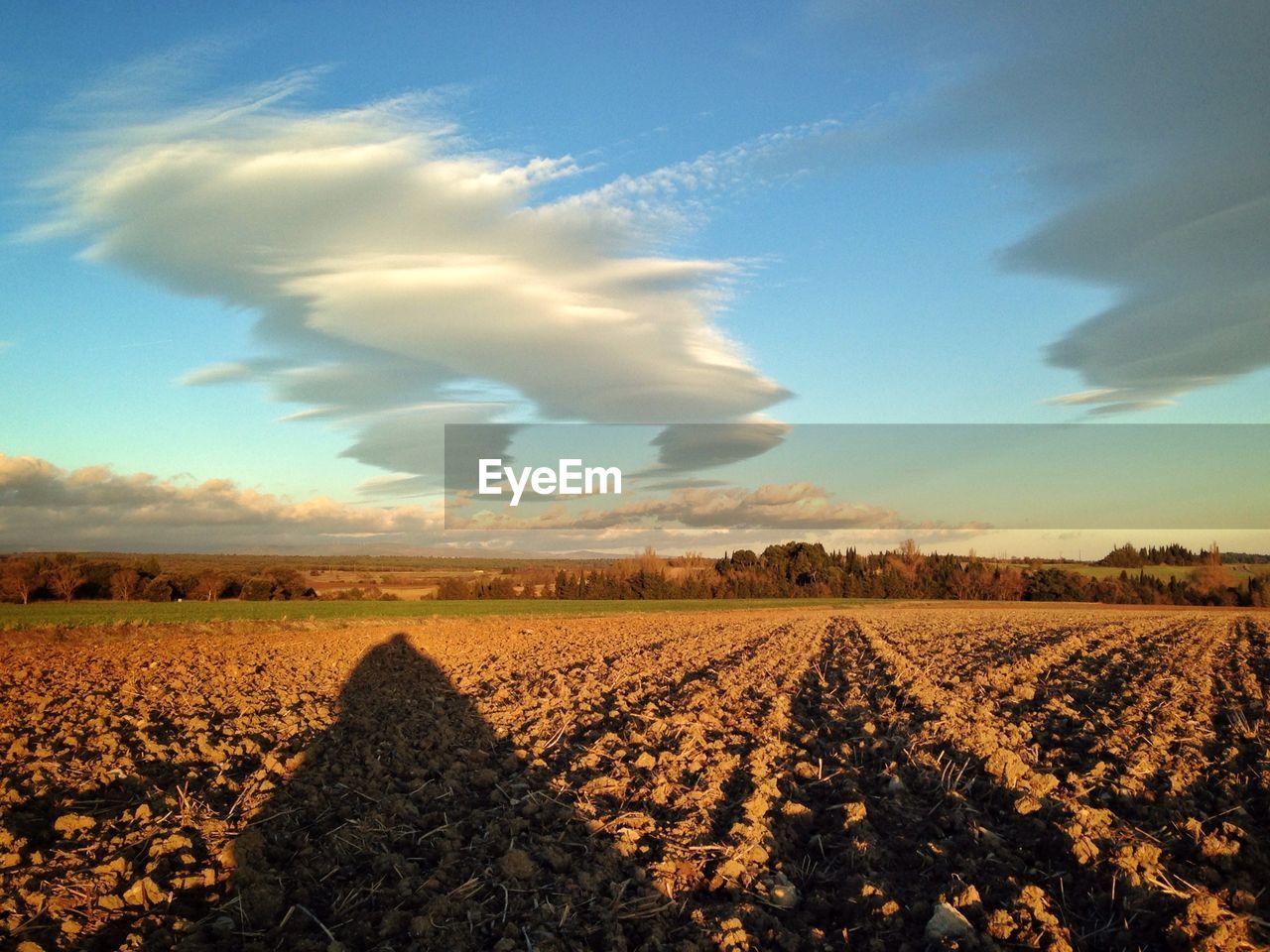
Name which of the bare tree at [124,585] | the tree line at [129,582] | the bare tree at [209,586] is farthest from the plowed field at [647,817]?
the bare tree at [209,586]

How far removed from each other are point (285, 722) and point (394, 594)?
56995 mm

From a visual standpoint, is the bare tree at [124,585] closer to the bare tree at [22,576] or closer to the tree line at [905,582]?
the bare tree at [22,576]

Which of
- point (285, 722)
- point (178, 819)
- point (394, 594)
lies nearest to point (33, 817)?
point (178, 819)

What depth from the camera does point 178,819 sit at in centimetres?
716

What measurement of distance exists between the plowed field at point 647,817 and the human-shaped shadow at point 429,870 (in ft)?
0.08

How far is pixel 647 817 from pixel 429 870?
1.89m

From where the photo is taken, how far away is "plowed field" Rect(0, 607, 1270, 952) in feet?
17.3

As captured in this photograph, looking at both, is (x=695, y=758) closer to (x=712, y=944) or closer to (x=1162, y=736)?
(x=712, y=944)

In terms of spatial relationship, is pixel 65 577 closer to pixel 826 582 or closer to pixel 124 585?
pixel 124 585

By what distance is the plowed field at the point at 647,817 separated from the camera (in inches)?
208

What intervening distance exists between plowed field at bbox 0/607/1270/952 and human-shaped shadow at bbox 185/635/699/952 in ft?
→ 0.08

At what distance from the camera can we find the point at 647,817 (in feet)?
23.3

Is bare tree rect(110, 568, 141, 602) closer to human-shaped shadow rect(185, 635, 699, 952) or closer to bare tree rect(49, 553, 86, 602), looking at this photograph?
bare tree rect(49, 553, 86, 602)

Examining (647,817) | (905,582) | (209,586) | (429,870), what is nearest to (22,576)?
(209,586)
